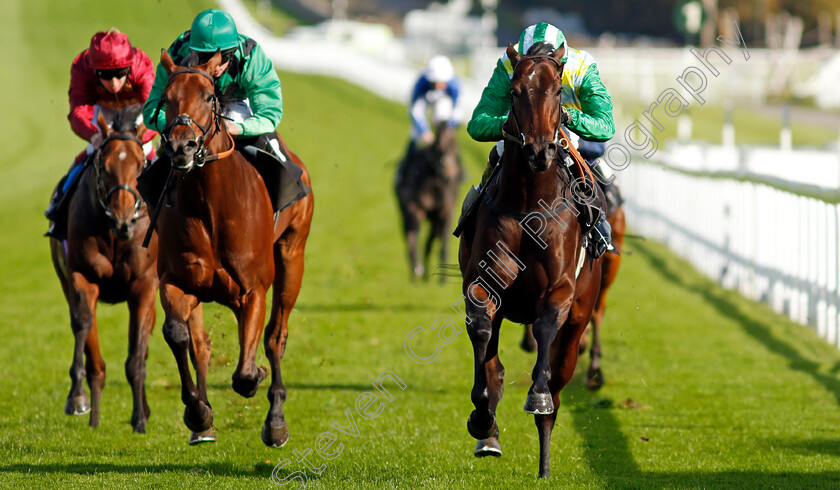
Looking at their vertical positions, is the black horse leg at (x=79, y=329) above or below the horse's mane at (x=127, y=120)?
below

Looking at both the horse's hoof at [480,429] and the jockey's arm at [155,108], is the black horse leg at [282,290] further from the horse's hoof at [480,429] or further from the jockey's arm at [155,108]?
the horse's hoof at [480,429]

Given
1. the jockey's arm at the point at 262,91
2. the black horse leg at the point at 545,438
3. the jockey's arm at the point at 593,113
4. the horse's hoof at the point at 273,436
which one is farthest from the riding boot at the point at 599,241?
the horse's hoof at the point at 273,436

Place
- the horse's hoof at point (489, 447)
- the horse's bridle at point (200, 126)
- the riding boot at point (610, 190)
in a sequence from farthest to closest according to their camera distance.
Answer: the riding boot at point (610, 190), the horse's hoof at point (489, 447), the horse's bridle at point (200, 126)

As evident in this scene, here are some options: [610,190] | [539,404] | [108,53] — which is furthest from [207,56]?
[610,190]

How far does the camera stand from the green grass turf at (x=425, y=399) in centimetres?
605

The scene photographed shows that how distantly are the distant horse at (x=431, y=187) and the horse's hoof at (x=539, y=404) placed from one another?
345 inches

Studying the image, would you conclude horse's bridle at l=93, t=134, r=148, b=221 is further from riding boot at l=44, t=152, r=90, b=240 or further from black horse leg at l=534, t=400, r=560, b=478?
black horse leg at l=534, t=400, r=560, b=478

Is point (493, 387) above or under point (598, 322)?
above

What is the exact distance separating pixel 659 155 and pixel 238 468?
16.6 m

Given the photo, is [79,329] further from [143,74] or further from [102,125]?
[143,74]

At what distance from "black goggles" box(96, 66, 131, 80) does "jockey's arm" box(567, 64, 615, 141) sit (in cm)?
305

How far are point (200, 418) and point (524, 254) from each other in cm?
196

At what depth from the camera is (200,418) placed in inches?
230

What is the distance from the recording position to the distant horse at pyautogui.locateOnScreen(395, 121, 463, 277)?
13.9 metres
